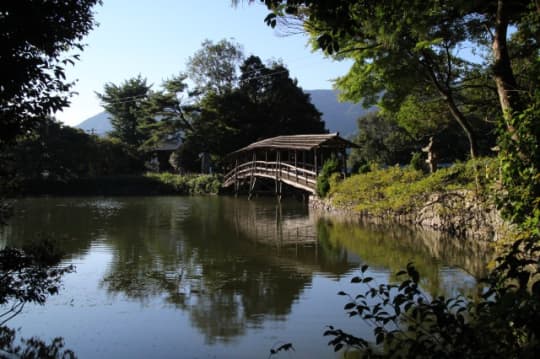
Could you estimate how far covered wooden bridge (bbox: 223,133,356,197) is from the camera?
24.3m

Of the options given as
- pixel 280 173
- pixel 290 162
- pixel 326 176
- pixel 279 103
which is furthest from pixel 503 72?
pixel 279 103

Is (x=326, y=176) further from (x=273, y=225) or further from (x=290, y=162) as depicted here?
(x=290, y=162)

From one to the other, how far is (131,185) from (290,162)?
15167mm

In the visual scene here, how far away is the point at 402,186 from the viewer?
16.6 m

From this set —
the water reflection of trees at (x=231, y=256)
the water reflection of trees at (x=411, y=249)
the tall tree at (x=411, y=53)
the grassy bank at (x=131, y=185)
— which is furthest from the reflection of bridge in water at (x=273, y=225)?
the grassy bank at (x=131, y=185)

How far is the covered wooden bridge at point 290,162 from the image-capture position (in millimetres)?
24281

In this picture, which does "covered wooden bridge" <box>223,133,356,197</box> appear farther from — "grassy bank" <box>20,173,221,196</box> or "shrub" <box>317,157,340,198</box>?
"grassy bank" <box>20,173,221,196</box>

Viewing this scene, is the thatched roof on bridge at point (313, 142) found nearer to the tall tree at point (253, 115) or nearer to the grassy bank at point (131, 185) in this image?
the grassy bank at point (131, 185)

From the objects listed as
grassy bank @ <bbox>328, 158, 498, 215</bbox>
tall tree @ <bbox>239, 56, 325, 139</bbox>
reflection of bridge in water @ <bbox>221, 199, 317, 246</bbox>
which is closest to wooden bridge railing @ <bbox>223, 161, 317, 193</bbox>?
reflection of bridge in water @ <bbox>221, 199, 317, 246</bbox>

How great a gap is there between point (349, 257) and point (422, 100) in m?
8.70

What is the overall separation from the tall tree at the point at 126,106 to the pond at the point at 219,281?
123 ft

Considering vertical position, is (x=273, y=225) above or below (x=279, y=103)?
below

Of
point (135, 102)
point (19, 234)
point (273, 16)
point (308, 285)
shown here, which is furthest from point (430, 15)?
point (135, 102)

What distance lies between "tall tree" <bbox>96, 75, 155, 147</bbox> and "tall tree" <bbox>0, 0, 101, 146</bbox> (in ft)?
159
